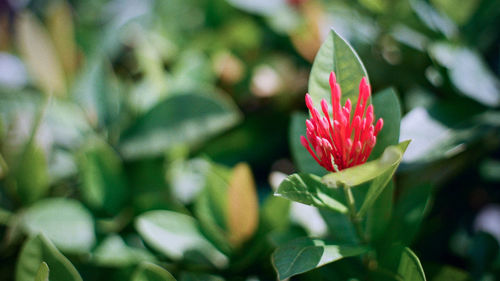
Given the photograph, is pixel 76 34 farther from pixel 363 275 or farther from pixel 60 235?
pixel 363 275

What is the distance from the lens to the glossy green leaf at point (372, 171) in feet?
1.13

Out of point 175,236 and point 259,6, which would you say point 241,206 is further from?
point 259,6

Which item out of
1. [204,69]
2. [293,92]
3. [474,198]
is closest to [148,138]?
[204,69]

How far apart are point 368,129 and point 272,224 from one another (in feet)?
0.81

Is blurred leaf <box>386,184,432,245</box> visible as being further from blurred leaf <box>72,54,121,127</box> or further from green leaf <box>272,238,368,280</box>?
blurred leaf <box>72,54,121,127</box>

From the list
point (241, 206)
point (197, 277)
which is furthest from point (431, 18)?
point (197, 277)

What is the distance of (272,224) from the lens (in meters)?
0.60

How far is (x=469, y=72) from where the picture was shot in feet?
2.13

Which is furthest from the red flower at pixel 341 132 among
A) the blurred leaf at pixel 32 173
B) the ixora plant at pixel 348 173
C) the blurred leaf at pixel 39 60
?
the blurred leaf at pixel 39 60

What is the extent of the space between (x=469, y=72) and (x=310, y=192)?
39 cm

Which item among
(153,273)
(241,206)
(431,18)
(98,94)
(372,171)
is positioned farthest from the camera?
(98,94)

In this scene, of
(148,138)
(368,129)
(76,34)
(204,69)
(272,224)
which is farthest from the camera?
(76,34)

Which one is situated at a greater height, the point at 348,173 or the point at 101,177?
the point at 348,173

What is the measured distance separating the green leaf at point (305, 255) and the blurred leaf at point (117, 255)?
25cm
